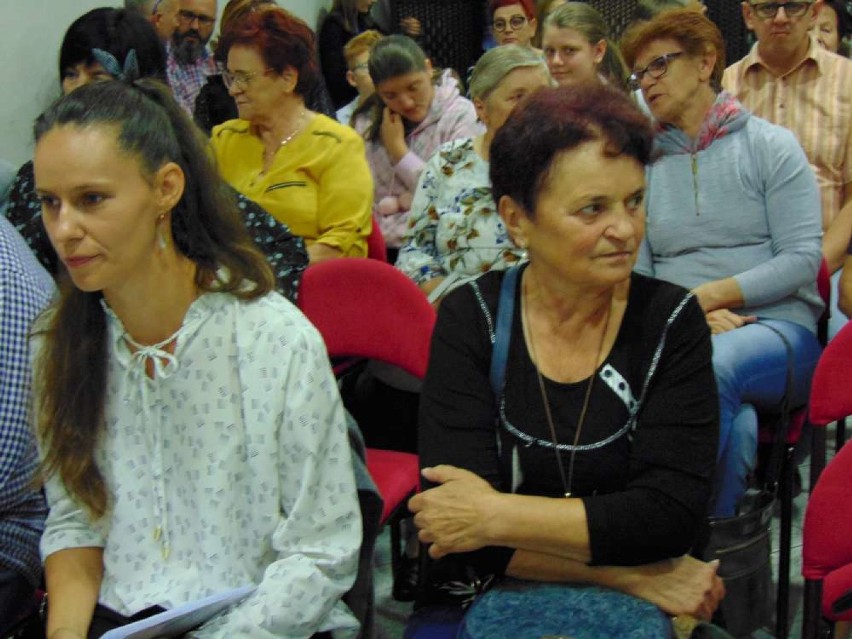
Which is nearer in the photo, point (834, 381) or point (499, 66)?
point (834, 381)

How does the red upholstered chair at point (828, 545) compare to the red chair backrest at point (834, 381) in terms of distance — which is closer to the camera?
the red upholstered chair at point (828, 545)

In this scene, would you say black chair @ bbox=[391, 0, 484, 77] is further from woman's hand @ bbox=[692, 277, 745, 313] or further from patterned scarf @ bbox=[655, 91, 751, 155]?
woman's hand @ bbox=[692, 277, 745, 313]

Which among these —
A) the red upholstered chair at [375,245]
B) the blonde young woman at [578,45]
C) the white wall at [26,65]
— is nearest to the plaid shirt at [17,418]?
the red upholstered chair at [375,245]

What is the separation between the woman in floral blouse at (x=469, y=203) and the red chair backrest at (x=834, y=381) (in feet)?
3.56

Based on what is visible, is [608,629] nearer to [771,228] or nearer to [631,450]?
[631,450]

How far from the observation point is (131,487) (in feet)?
5.09

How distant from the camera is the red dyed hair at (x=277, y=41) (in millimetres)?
3119

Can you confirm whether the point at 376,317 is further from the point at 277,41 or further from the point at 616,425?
the point at 277,41

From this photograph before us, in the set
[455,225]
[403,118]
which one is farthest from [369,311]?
[403,118]

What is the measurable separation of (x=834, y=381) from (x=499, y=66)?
1441mm

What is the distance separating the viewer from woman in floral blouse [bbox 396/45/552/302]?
9.42 ft

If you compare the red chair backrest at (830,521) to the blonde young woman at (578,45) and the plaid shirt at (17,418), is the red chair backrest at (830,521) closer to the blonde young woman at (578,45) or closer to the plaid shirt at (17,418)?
the plaid shirt at (17,418)

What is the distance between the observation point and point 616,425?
4.86 feet

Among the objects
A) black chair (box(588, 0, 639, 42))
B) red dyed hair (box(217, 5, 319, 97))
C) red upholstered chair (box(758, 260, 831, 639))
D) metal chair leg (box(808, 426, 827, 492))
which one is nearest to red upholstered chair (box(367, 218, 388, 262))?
red dyed hair (box(217, 5, 319, 97))
